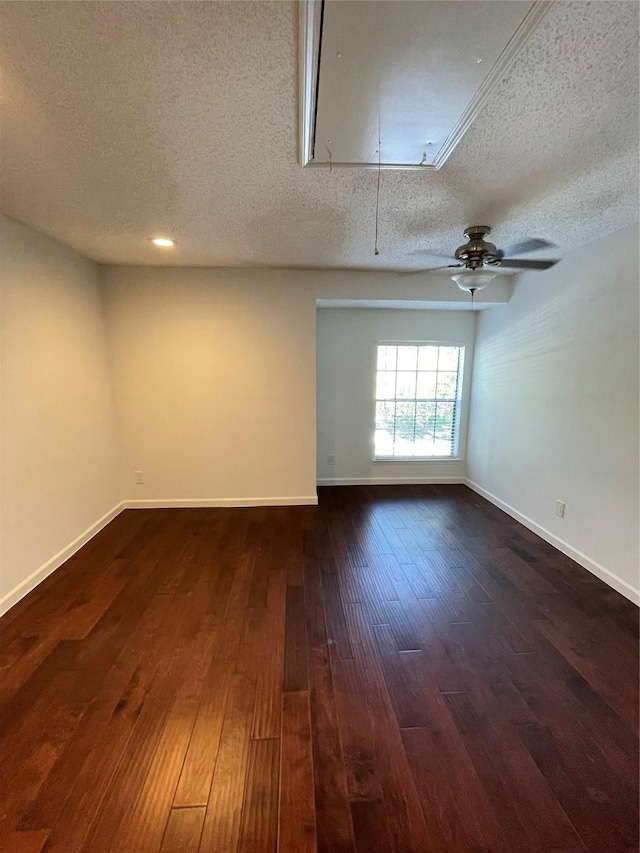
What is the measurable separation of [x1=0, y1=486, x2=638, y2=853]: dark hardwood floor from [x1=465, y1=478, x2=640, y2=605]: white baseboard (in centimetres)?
8

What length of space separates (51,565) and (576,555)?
406 centimetres

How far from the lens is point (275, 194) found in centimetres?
187

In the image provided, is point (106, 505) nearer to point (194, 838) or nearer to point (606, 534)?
point (194, 838)

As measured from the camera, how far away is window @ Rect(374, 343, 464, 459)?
14.1 feet

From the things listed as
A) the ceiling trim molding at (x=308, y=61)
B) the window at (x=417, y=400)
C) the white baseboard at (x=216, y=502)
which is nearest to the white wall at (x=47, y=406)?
the white baseboard at (x=216, y=502)

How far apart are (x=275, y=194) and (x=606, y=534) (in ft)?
10.4

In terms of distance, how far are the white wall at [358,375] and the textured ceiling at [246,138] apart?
5.14 feet

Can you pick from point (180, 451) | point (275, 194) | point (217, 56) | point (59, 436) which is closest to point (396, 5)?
point (217, 56)

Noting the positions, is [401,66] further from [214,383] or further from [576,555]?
[576,555]

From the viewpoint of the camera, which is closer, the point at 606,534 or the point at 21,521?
the point at 21,521

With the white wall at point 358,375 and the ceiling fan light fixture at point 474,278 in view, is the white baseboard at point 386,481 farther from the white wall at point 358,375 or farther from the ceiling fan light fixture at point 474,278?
the ceiling fan light fixture at point 474,278

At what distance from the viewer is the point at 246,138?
1.41 metres

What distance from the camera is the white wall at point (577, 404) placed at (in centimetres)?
231

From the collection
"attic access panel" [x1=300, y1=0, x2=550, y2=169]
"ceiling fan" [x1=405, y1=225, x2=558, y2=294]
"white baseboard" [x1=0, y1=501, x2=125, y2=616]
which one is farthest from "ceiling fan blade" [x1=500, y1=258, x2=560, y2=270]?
"white baseboard" [x1=0, y1=501, x2=125, y2=616]
